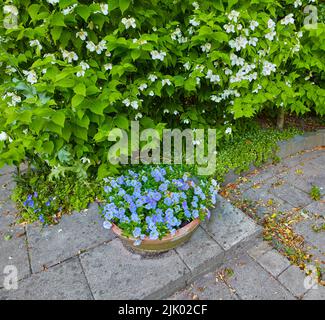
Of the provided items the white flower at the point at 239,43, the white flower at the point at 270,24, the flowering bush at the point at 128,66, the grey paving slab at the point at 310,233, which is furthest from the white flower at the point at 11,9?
the grey paving slab at the point at 310,233

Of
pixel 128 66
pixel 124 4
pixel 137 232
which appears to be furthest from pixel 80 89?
pixel 137 232

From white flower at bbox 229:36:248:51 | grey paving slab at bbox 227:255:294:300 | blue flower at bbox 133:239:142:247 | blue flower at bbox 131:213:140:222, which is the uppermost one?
white flower at bbox 229:36:248:51

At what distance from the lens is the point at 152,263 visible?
185 centimetres

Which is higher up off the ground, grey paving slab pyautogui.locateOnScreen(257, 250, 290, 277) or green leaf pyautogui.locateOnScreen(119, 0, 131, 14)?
green leaf pyautogui.locateOnScreen(119, 0, 131, 14)

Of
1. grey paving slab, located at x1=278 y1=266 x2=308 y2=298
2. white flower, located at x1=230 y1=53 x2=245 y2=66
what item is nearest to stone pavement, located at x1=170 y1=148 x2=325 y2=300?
grey paving slab, located at x1=278 y1=266 x2=308 y2=298

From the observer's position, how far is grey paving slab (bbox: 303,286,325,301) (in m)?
1.74

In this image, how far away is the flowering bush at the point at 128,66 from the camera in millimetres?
1787

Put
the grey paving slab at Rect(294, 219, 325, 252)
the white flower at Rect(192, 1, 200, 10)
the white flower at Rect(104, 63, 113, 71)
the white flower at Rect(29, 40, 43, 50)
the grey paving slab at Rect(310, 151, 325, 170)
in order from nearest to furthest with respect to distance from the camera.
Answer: the white flower at Rect(29, 40, 43, 50) < the white flower at Rect(104, 63, 113, 71) < the grey paving slab at Rect(294, 219, 325, 252) < the white flower at Rect(192, 1, 200, 10) < the grey paving slab at Rect(310, 151, 325, 170)

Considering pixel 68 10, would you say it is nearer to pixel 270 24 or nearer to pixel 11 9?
pixel 11 9

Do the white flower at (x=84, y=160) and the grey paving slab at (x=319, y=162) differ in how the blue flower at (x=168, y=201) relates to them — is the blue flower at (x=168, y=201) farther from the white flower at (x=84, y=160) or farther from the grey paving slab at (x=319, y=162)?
the grey paving slab at (x=319, y=162)

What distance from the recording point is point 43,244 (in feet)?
6.59

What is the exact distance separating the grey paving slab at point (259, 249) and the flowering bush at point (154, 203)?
47 cm

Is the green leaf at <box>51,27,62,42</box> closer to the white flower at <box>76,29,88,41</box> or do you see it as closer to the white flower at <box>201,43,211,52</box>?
the white flower at <box>76,29,88,41</box>

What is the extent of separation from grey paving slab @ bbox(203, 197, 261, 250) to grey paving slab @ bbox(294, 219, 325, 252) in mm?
408
